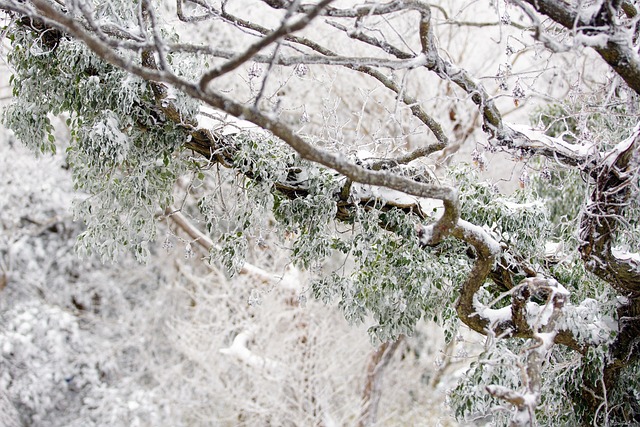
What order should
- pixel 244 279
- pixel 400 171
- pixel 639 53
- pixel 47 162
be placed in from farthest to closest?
pixel 47 162 < pixel 244 279 < pixel 400 171 < pixel 639 53

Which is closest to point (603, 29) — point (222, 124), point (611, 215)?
point (611, 215)

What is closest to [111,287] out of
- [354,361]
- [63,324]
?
[63,324]

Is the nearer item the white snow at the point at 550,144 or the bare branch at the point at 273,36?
the bare branch at the point at 273,36

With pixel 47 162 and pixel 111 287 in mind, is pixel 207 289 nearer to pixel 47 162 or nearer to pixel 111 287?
pixel 111 287

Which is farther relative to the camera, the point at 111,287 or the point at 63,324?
the point at 111,287

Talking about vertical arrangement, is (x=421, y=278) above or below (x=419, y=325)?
above

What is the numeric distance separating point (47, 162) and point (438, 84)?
4382mm

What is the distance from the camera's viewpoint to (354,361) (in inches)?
245

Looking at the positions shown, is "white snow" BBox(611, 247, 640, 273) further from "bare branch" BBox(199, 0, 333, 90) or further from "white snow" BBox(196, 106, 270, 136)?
"bare branch" BBox(199, 0, 333, 90)

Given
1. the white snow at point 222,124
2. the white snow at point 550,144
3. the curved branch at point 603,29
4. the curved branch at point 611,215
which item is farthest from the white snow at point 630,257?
the white snow at point 222,124

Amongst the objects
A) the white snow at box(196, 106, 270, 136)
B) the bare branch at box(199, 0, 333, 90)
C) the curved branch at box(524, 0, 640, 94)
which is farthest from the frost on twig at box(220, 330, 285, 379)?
the bare branch at box(199, 0, 333, 90)

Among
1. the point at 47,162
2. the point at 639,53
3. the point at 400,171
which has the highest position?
the point at 639,53

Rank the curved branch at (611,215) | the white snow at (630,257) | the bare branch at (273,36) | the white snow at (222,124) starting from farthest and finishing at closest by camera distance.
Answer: the white snow at (222,124)
the white snow at (630,257)
the curved branch at (611,215)
the bare branch at (273,36)

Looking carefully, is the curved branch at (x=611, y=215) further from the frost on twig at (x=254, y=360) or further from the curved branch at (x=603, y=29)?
the frost on twig at (x=254, y=360)
